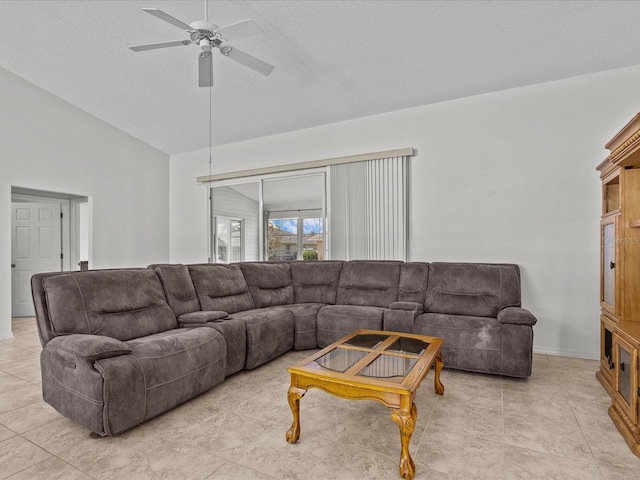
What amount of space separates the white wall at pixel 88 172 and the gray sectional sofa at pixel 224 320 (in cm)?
287

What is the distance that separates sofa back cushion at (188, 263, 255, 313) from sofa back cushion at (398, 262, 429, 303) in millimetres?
1678

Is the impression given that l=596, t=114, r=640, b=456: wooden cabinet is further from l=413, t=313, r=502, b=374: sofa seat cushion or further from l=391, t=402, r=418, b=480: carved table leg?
l=391, t=402, r=418, b=480: carved table leg

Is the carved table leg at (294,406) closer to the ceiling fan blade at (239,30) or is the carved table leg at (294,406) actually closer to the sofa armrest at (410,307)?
the sofa armrest at (410,307)

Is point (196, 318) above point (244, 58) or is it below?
below

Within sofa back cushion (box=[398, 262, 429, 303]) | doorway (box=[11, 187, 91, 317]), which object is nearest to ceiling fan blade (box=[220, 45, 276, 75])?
sofa back cushion (box=[398, 262, 429, 303])

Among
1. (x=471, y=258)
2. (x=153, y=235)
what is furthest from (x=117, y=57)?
(x=471, y=258)

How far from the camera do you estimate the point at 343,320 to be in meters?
3.68

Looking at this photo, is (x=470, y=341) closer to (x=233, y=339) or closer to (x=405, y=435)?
(x=405, y=435)

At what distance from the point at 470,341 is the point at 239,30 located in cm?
303

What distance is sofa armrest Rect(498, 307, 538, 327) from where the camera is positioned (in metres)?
2.94

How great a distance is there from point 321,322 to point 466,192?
7.37 ft

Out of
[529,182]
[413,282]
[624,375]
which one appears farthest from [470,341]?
[529,182]

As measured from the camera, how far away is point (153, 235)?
632 cm

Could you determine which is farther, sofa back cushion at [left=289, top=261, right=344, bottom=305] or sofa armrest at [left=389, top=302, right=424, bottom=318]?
sofa back cushion at [left=289, top=261, right=344, bottom=305]
